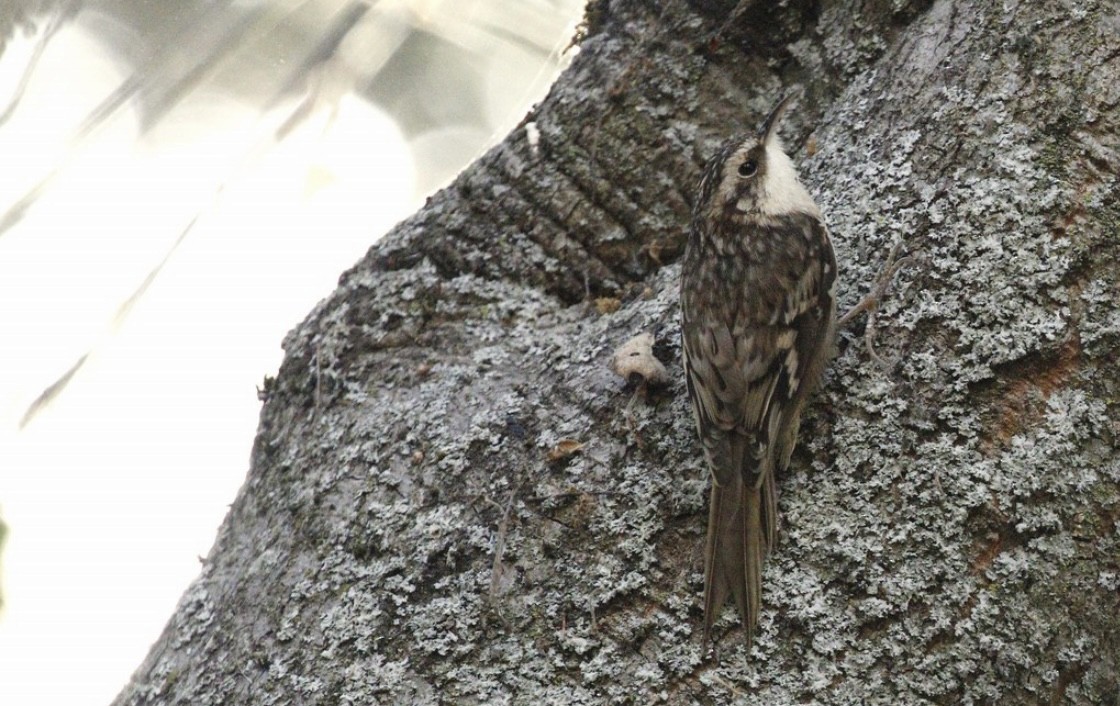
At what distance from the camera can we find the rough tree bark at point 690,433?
1261mm

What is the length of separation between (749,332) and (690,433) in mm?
230

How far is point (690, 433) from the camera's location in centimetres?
149

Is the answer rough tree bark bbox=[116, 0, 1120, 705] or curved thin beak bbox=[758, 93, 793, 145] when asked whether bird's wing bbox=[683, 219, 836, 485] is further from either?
curved thin beak bbox=[758, 93, 793, 145]

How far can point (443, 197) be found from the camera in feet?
6.22


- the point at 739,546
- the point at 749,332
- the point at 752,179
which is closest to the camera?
the point at 739,546

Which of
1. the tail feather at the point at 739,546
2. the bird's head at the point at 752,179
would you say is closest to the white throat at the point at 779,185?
the bird's head at the point at 752,179

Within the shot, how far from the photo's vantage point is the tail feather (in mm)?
1307

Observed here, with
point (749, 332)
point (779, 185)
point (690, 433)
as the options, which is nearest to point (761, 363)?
point (749, 332)

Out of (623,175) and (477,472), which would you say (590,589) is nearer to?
(477,472)

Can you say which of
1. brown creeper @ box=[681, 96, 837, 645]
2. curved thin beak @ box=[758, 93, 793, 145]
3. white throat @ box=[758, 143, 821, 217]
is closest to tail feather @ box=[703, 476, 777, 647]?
brown creeper @ box=[681, 96, 837, 645]

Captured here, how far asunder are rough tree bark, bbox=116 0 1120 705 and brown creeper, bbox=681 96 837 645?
0.12 ft

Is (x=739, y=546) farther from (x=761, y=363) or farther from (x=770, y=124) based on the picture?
(x=770, y=124)

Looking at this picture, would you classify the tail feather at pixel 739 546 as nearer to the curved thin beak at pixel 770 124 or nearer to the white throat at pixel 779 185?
the white throat at pixel 779 185

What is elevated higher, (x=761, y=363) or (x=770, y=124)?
(x=770, y=124)
